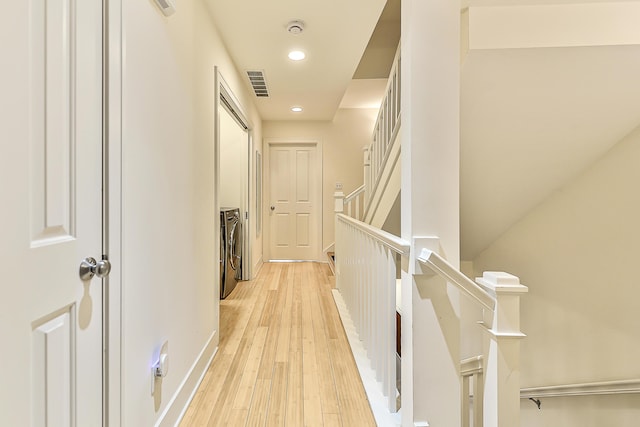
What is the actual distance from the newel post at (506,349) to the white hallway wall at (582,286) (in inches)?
98.9

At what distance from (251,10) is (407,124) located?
5.32 feet

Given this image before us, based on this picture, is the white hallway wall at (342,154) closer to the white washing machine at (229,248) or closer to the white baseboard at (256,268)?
the white baseboard at (256,268)

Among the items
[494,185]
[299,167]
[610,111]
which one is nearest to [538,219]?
[494,185]

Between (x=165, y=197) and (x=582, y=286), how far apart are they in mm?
3476

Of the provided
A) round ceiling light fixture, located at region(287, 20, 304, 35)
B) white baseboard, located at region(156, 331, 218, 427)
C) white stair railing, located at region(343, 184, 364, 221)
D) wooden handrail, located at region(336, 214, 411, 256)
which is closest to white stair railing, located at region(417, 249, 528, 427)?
wooden handrail, located at region(336, 214, 411, 256)

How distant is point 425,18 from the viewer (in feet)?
3.87

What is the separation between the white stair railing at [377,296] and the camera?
148 centimetres

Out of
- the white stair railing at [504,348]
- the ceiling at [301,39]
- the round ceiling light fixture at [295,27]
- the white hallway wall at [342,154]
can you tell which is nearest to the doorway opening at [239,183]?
the ceiling at [301,39]

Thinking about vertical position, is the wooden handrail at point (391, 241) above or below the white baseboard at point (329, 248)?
above

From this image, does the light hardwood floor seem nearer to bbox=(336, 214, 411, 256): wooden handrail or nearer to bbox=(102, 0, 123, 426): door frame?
bbox=(102, 0, 123, 426): door frame

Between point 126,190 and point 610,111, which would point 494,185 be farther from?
point 126,190

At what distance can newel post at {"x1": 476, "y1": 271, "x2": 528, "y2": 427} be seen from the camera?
789 mm

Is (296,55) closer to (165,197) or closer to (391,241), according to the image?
(165,197)

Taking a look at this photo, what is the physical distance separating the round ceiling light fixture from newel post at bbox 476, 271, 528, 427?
2.26 meters
